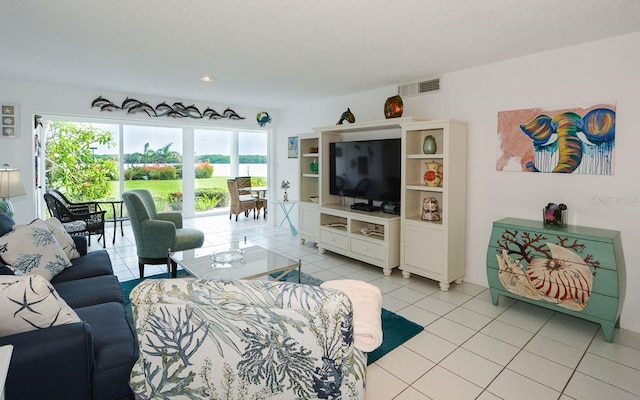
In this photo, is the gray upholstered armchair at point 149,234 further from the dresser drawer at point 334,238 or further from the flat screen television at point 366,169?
the flat screen television at point 366,169

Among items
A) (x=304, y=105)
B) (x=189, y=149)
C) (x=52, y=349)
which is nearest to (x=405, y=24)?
(x=52, y=349)

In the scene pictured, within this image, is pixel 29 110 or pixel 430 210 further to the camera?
pixel 29 110

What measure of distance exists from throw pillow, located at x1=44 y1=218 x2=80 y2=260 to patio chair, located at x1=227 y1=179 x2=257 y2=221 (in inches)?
170

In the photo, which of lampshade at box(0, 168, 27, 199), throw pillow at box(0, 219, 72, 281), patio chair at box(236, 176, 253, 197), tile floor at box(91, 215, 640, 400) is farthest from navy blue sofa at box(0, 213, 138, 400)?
patio chair at box(236, 176, 253, 197)

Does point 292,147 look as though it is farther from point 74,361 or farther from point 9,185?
point 74,361

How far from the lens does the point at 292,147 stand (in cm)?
670

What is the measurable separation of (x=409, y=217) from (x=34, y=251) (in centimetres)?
346

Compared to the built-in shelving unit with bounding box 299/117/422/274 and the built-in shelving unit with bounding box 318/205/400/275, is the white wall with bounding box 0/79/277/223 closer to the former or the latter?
A: the built-in shelving unit with bounding box 299/117/422/274

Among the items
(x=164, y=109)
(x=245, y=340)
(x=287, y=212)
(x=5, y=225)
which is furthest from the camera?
(x=287, y=212)

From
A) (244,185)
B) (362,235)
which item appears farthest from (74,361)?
(244,185)

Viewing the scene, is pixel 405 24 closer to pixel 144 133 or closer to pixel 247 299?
pixel 247 299

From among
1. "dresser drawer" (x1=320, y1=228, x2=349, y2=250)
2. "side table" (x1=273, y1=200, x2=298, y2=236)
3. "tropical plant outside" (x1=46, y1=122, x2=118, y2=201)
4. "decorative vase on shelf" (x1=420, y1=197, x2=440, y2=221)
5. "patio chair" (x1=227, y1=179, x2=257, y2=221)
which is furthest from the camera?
"patio chair" (x1=227, y1=179, x2=257, y2=221)

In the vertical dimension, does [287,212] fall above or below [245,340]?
above

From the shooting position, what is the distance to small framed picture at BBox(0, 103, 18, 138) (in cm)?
455
